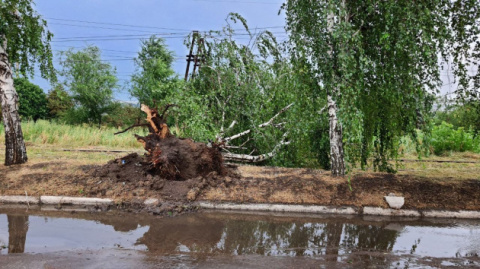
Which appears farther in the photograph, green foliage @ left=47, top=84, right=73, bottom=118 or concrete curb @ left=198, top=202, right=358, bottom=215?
green foliage @ left=47, top=84, right=73, bottom=118

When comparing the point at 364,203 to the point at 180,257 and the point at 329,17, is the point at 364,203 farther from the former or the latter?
the point at 180,257

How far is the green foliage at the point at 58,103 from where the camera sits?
1405 inches

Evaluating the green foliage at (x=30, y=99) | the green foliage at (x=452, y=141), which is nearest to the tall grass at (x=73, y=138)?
the green foliage at (x=452, y=141)

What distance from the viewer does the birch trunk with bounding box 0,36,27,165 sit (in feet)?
30.9

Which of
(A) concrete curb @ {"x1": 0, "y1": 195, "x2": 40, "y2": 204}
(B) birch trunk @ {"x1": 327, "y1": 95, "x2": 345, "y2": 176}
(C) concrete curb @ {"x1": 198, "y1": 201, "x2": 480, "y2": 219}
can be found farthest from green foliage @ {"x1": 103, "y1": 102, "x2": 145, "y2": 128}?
(C) concrete curb @ {"x1": 198, "y1": 201, "x2": 480, "y2": 219}

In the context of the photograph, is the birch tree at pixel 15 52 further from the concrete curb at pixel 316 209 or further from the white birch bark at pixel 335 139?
the white birch bark at pixel 335 139

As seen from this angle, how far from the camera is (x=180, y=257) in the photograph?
4.52m

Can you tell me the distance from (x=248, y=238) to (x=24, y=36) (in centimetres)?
891

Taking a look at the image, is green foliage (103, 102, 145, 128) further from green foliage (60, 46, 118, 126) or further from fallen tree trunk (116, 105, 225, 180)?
fallen tree trunk (116, 105, 225, 180)

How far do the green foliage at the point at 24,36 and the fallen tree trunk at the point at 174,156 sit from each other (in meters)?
4.30

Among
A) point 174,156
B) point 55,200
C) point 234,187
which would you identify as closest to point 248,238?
point 234,187

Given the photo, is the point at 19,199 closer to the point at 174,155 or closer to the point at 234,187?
the point at 174,155

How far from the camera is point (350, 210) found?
24.3ft

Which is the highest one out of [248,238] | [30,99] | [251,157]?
[30,99]
